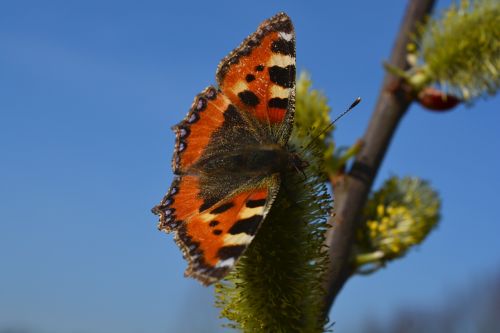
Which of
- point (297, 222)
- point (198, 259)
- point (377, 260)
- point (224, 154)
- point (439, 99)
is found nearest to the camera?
point (198, 259)

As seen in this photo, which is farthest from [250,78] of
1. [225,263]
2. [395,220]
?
[395,220]

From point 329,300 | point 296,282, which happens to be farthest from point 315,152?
point 329,300

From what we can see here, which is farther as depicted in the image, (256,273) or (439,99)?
(439,99)

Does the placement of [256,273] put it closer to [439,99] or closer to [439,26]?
[439,99]

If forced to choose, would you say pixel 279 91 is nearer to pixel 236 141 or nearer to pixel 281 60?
pixel 281 60

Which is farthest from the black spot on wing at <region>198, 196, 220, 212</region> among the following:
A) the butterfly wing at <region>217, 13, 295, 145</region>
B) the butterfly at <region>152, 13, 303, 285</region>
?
the butterfly wing at <region>217, 13, 295, 145</region>

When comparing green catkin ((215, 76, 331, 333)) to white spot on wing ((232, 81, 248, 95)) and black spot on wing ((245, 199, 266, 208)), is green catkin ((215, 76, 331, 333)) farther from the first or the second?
white spot on wing ((232, 81, 248, 95))
